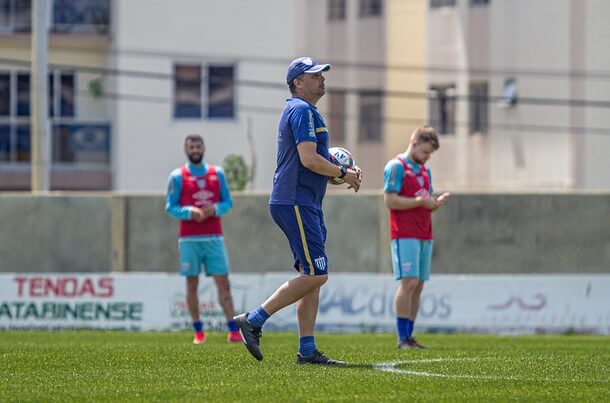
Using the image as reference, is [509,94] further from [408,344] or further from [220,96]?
[408,344]

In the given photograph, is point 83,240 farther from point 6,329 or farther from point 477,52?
point 477,52

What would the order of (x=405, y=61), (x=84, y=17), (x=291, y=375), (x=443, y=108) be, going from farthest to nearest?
(x=405, y=61) < (x=443, y=108) < (x=84, y=17) < (x=291, y=375)

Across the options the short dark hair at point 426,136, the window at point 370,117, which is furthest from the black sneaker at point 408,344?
the window at point 370,117

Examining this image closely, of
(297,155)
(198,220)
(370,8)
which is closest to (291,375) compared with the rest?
(297,155)

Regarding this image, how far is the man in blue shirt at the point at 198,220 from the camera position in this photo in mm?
15219

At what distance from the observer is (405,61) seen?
1594 inches

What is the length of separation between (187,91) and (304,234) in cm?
2794

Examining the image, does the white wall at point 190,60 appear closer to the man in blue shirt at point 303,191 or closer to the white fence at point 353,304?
the white fence at point 353,304

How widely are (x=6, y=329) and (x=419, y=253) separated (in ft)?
25.7

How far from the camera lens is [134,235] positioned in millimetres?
22812

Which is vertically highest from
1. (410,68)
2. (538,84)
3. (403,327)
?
(410,68)

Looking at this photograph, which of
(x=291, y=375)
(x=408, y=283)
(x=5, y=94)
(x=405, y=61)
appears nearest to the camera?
(x=291, y=375)

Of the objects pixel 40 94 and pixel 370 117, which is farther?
pixel 370 117

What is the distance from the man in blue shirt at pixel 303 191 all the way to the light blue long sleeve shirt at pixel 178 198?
5178mm
